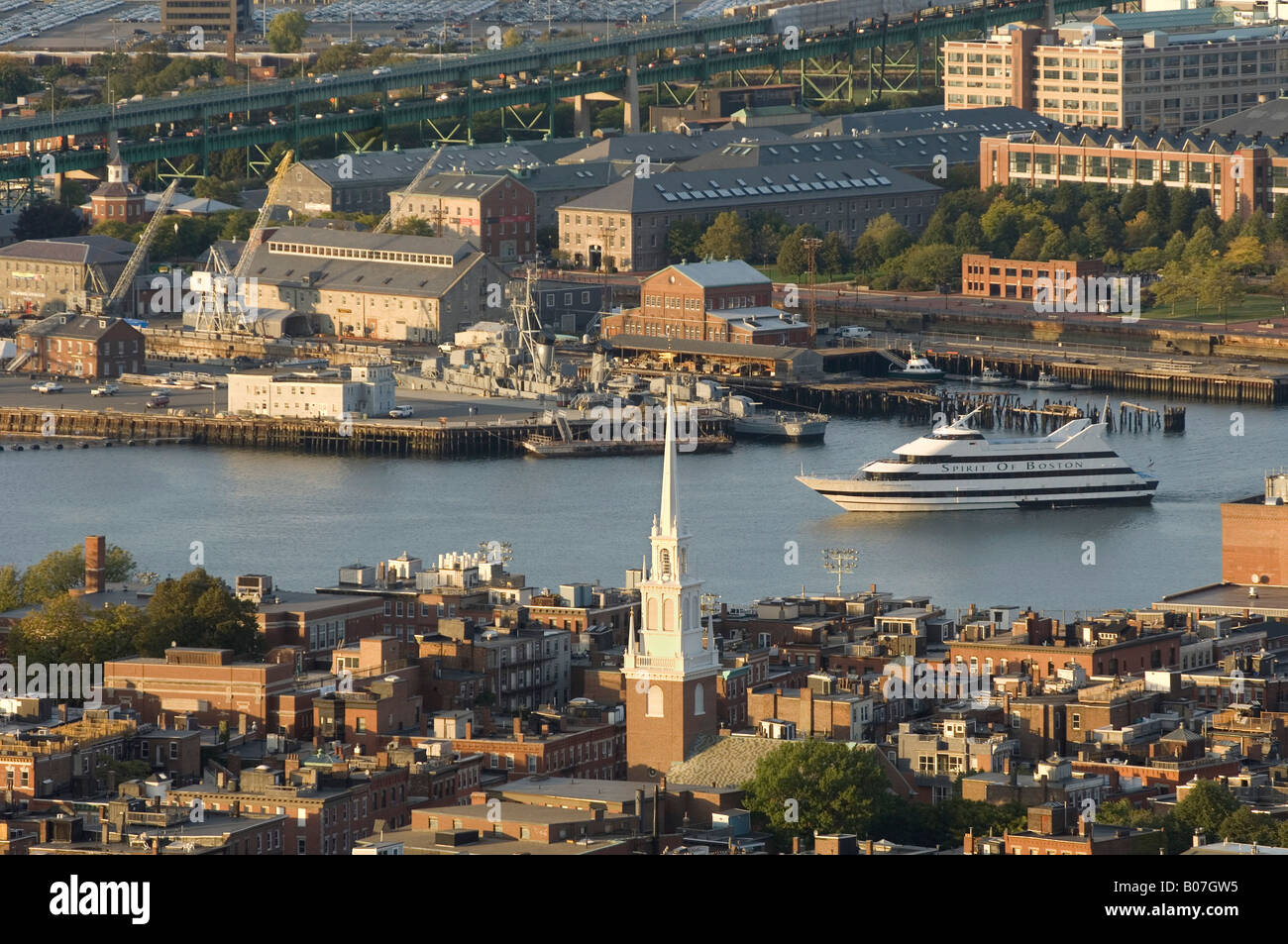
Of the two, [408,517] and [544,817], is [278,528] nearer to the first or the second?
[408,517]

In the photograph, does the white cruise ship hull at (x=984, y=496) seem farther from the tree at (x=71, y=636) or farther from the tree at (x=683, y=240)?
the tree at (x=683, y=240)

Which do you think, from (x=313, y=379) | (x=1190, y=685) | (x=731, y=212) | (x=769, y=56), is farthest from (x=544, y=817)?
(x=769, y=56)

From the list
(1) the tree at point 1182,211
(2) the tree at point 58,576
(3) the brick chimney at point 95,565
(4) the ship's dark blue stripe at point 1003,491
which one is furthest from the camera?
(1) the tree at point 1182,211

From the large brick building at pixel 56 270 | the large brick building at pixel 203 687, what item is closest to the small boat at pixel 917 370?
the large brick building at pixel 56 270

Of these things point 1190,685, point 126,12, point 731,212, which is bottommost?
point 1190,685

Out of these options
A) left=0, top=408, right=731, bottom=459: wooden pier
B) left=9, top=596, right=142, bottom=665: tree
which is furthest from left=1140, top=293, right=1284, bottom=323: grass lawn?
left=9, top=596, right=142, bottom=665: tree

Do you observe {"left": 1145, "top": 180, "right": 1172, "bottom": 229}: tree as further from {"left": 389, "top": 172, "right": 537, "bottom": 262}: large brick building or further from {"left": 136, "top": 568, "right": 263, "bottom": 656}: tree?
{"left": 136, "top": 568, "right": 263, "bottom": 656}: tree

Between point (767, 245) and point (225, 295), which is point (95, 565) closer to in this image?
point (225, 295)
